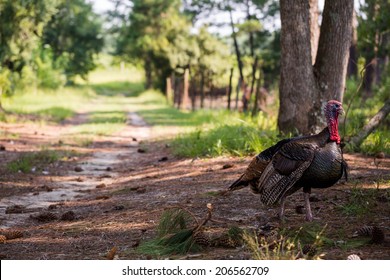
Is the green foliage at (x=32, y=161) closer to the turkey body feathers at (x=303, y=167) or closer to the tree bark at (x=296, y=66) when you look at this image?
the tree bark at (x=296, y=66)

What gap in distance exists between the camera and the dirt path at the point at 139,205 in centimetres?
521

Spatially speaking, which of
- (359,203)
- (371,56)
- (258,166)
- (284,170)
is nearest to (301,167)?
(284,170)

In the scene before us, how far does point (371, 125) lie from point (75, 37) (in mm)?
43775

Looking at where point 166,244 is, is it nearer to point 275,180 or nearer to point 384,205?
point 275,180

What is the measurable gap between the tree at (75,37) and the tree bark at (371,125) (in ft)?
127

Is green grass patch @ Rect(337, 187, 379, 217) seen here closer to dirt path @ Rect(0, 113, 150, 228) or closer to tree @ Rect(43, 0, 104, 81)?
dirt path @ Rect(0, 113, 150, 228)

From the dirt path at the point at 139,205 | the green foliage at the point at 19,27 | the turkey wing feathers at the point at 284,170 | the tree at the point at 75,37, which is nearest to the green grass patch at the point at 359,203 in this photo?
the dirt path at the point at 139,205

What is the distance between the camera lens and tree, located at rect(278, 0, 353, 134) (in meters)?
10.3

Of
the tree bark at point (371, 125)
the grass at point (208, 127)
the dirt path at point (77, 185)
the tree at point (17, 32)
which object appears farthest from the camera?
the tree at point (17, 32)

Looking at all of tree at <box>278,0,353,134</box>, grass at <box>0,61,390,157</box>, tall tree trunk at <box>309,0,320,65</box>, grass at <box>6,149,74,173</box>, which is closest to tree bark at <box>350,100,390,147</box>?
grass at <box>0,61,390,157</box>

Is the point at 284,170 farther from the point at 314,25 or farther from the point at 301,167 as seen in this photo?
the point at 314,25

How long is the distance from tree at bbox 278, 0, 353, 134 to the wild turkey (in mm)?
4939

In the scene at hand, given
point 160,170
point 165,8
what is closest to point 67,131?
point 160,170

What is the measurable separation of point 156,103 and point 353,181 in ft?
92.8
